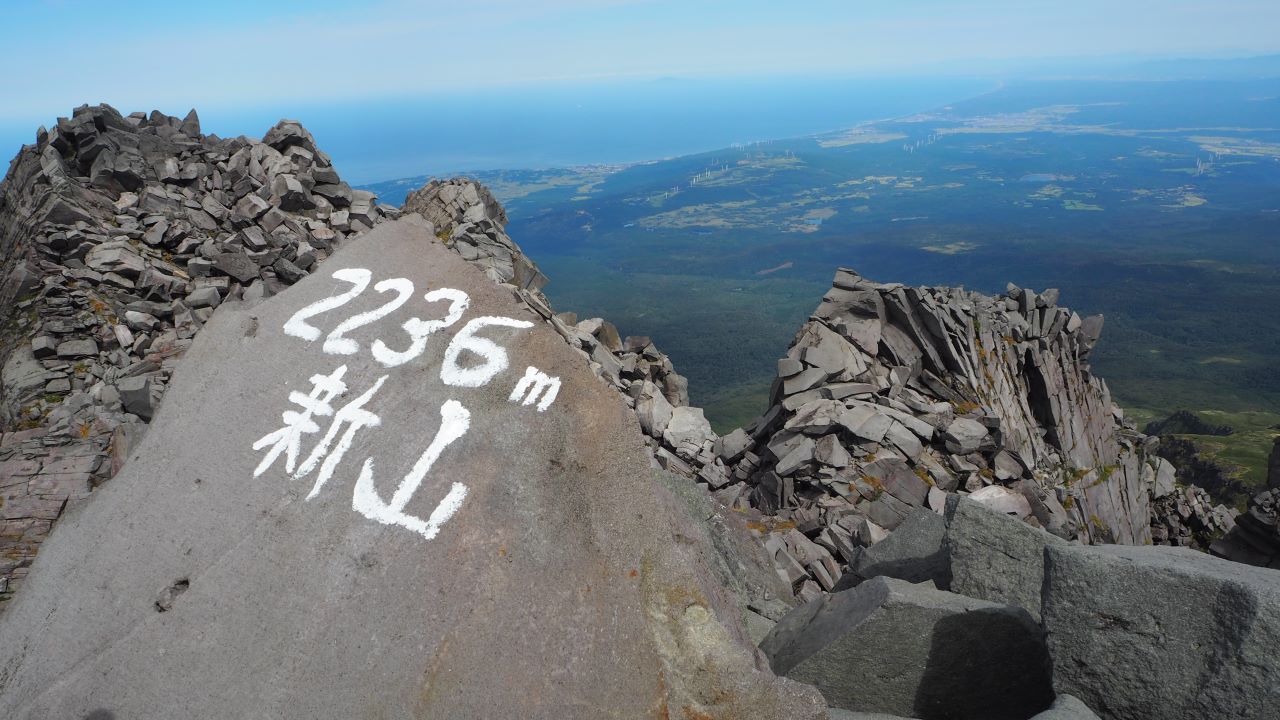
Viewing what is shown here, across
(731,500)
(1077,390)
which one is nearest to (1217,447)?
(1077,390)

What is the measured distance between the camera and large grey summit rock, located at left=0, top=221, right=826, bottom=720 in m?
5.56

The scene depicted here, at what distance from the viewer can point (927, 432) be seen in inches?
756

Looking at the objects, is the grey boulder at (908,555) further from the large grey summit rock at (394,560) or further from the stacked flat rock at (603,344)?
the stacked flat rock at (603,344)

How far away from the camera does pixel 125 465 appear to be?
7.71 meters

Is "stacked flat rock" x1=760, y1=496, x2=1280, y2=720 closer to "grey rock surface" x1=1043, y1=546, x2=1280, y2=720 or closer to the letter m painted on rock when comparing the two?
"grey rock surface" x1=1043, y1=546, x2=1280, y2=720

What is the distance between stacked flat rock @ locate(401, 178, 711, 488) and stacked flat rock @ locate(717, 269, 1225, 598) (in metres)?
1.19

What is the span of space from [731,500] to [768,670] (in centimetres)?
1246

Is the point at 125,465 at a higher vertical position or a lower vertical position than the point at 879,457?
higher

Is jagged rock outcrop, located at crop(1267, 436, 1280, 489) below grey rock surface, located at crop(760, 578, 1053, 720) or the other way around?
below

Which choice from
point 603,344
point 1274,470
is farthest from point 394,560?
point 1274,470

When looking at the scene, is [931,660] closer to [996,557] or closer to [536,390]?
[996,557]

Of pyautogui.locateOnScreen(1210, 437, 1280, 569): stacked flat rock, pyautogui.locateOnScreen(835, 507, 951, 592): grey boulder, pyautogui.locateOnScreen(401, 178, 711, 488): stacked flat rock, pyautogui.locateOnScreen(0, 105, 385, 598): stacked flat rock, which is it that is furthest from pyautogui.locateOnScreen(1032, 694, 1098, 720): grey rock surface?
pyautogui.locateOnScreen(1210, 437, 1280, 569): stacked flat rock

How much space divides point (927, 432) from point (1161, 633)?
1426cm

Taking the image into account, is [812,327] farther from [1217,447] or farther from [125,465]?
[1217,447]
